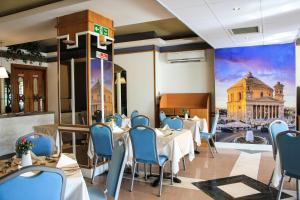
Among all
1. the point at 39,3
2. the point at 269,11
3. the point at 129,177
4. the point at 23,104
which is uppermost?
the point at 39,3

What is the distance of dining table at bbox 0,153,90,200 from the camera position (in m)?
1.85

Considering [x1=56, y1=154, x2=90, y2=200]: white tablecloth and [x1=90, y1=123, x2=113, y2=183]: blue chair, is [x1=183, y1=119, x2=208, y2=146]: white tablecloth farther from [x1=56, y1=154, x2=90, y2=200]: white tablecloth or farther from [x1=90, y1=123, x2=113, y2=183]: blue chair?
[x1=56, y1=154, x2=90, y2=200]: white tablecloth

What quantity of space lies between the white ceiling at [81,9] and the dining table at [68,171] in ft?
7.53

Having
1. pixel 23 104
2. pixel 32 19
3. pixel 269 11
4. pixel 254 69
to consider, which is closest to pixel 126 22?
pixel 32 19

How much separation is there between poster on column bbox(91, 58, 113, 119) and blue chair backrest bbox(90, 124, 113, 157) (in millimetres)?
556

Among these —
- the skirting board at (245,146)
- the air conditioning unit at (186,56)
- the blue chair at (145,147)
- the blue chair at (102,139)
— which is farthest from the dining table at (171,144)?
the air conditioning unit at (186,56)

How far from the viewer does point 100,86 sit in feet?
14.0

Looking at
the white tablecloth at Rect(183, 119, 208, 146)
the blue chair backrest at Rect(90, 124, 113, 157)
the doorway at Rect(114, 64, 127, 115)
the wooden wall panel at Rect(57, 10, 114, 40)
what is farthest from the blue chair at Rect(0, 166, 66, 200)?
the doorway at Rect(114, 64, 127, 115)

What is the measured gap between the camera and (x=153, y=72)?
7.07 m

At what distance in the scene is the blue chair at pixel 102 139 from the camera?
3.58 metres

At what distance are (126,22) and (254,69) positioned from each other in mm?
3390

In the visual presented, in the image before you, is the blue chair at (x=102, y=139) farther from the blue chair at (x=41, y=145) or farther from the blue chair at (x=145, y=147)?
the blue chair at (x=41, y=145)

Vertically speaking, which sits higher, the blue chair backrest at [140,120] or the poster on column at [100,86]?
the poster on column at [100,86]

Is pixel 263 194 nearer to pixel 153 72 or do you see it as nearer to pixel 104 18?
pixel 104 18
